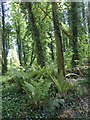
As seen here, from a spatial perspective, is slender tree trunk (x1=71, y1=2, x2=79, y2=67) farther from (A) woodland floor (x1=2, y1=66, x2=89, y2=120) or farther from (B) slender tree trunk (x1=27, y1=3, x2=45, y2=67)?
(A) woodland floor (x1=2, y1=66, x2=89, y2=120)

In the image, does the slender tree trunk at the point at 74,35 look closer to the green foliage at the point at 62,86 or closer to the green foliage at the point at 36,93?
the green foliage at the point at 62,86

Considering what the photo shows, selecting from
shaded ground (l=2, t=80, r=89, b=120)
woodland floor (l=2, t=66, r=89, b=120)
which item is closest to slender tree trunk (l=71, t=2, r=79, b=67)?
woodland floor (l=2, t=66, r=89, b=120)

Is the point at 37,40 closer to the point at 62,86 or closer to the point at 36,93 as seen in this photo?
the point at 62,86

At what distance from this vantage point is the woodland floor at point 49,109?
4.92m

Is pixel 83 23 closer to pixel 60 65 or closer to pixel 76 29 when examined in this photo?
pixel 76 29

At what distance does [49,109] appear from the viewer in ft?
16.7

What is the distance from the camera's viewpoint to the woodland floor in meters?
4.92

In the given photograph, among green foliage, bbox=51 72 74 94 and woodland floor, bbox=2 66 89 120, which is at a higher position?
green foliage, bbox=51 72 74 94

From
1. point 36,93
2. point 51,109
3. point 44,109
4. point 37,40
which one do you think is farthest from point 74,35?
point 51,109

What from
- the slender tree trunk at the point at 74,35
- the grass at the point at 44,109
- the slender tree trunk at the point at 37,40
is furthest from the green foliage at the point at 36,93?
the slender tree trunk at the point at 74,35

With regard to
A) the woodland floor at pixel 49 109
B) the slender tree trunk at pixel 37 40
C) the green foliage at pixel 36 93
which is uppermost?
the slender tree trunk at pixel 37 40

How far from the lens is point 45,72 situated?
735 cm

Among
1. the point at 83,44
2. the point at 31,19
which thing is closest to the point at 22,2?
the point at 31,19

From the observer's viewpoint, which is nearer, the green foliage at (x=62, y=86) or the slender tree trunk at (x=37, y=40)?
the green foliage at (x=62, y=86)
